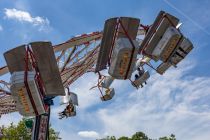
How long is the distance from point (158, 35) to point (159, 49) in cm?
53

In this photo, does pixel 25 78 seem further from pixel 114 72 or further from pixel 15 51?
pixel 114 72

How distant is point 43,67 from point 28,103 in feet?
4.89

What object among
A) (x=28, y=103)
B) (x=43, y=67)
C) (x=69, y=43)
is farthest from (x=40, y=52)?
(x=69, y=43)

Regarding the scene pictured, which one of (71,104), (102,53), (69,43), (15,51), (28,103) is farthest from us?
(71,104)

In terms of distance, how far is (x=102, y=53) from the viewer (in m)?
12.2

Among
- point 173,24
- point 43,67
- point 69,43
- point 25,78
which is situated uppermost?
point 69,43

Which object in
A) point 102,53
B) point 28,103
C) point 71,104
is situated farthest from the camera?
point 71,104

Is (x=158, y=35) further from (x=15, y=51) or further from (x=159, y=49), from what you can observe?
(x=15, y=51)

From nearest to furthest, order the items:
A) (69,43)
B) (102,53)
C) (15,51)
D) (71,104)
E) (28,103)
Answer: (28,103)
(15,51)
(102,53)
(69,43)
(71,104)

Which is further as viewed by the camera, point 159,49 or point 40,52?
point 159,49

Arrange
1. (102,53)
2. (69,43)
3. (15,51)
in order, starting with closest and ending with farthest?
(15,51) < (102,53) < (69,43)

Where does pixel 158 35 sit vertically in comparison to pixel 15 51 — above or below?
above

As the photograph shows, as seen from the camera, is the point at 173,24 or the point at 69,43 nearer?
the point at 173,24

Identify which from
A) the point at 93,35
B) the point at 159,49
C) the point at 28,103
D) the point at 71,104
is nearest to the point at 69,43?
the point at 93,35
